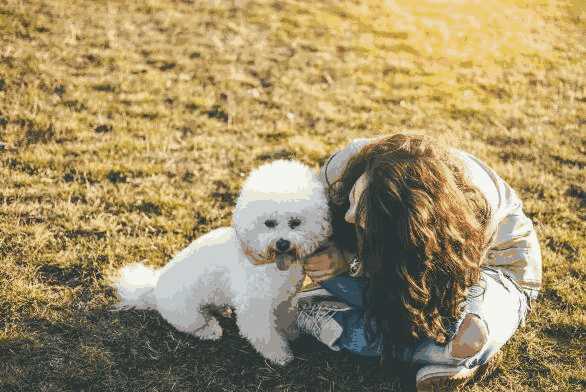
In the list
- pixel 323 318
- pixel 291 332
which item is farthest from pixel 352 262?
pixel 291 332

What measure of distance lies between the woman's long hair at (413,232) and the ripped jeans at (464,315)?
2.4 inches

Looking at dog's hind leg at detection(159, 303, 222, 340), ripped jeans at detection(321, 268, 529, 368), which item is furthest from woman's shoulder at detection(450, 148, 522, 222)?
dog's hind leg at detection(159, 303, 222, 340)

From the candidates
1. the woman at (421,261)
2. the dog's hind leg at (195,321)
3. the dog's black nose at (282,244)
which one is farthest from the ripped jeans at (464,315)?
the dog's hind leg at (195,321)

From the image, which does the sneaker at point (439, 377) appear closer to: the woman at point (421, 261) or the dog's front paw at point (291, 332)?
the woman at point (421, 261)

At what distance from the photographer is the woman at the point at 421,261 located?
2242mm

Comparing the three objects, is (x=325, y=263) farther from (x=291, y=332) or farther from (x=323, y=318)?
(x=291, y=332)

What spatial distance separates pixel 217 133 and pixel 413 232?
2.95 meters

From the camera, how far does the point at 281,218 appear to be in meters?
2.33

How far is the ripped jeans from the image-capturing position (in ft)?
8.01

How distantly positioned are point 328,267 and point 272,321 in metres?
0.40

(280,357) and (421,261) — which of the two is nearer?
(421,261)

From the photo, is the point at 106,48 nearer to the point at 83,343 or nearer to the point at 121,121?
the point at 121,121

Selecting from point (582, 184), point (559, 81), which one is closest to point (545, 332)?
point (582, 184)

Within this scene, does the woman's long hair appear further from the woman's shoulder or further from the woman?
the woman's shoulder
